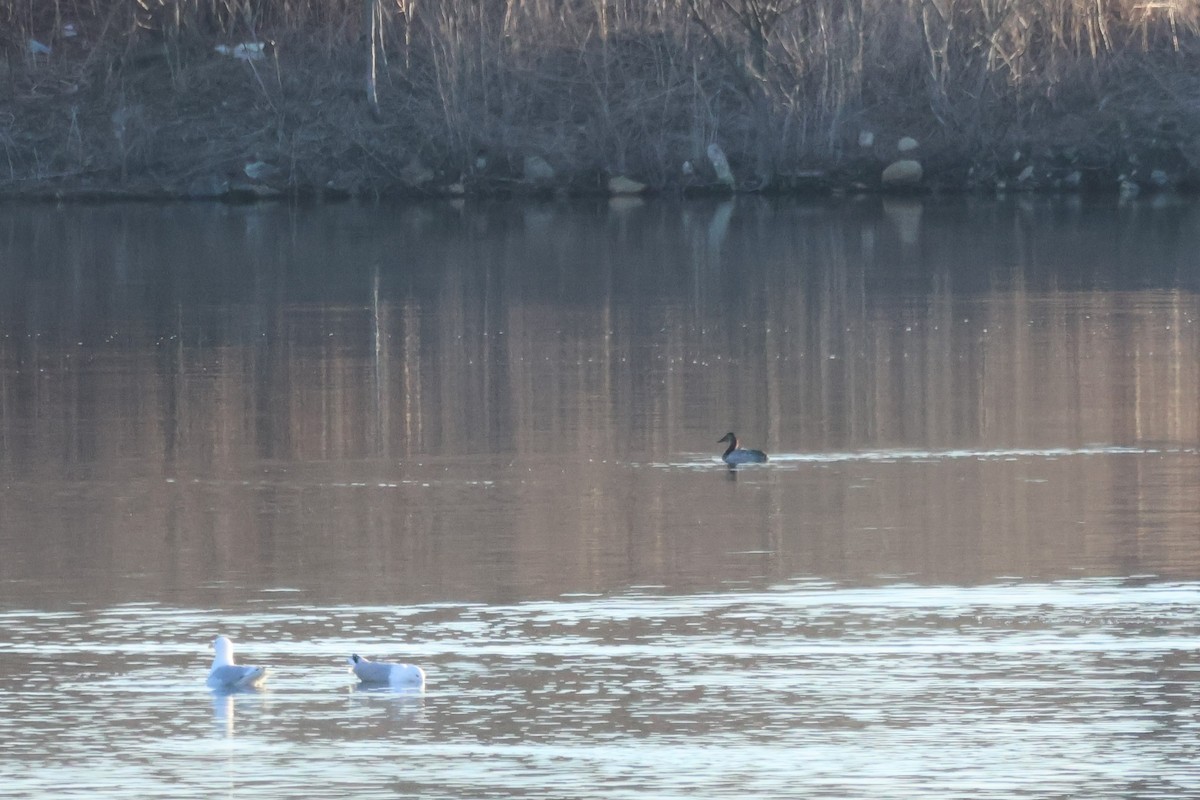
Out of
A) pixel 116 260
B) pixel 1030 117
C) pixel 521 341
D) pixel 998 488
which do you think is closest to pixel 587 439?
pixel 998 488

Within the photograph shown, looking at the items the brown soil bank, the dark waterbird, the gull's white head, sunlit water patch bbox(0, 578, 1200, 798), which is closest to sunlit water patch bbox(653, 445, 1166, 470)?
the dark waterbird

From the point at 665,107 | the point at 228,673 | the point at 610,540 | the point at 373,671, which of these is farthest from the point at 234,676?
the point at 665,107

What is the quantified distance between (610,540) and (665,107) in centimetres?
3004

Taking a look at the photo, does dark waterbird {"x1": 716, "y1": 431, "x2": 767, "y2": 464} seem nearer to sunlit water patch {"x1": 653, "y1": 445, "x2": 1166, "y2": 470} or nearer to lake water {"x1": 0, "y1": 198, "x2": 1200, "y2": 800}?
sunlit water patch {"x1": 653, "y1": 445, "x2": 1166, "y2": 470}

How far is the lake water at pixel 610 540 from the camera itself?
8.42 meters

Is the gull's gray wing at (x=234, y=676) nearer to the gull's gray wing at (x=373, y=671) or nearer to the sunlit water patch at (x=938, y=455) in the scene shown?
the gull's gray wing at (x=373, y=671)

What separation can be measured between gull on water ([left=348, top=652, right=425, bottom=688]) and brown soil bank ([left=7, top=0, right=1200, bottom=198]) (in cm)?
3165

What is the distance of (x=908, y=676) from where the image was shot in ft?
30.1

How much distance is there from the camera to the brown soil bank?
4047 centimetres

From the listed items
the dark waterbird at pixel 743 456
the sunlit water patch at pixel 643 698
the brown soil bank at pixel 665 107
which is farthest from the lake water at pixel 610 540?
the brown soil bank at pixel 665 107

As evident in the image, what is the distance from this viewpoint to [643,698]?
29.4 feet

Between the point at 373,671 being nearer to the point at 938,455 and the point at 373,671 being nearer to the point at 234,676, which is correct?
the point at 234,676

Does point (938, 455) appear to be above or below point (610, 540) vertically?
above

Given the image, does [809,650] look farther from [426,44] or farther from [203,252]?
[426,44]
